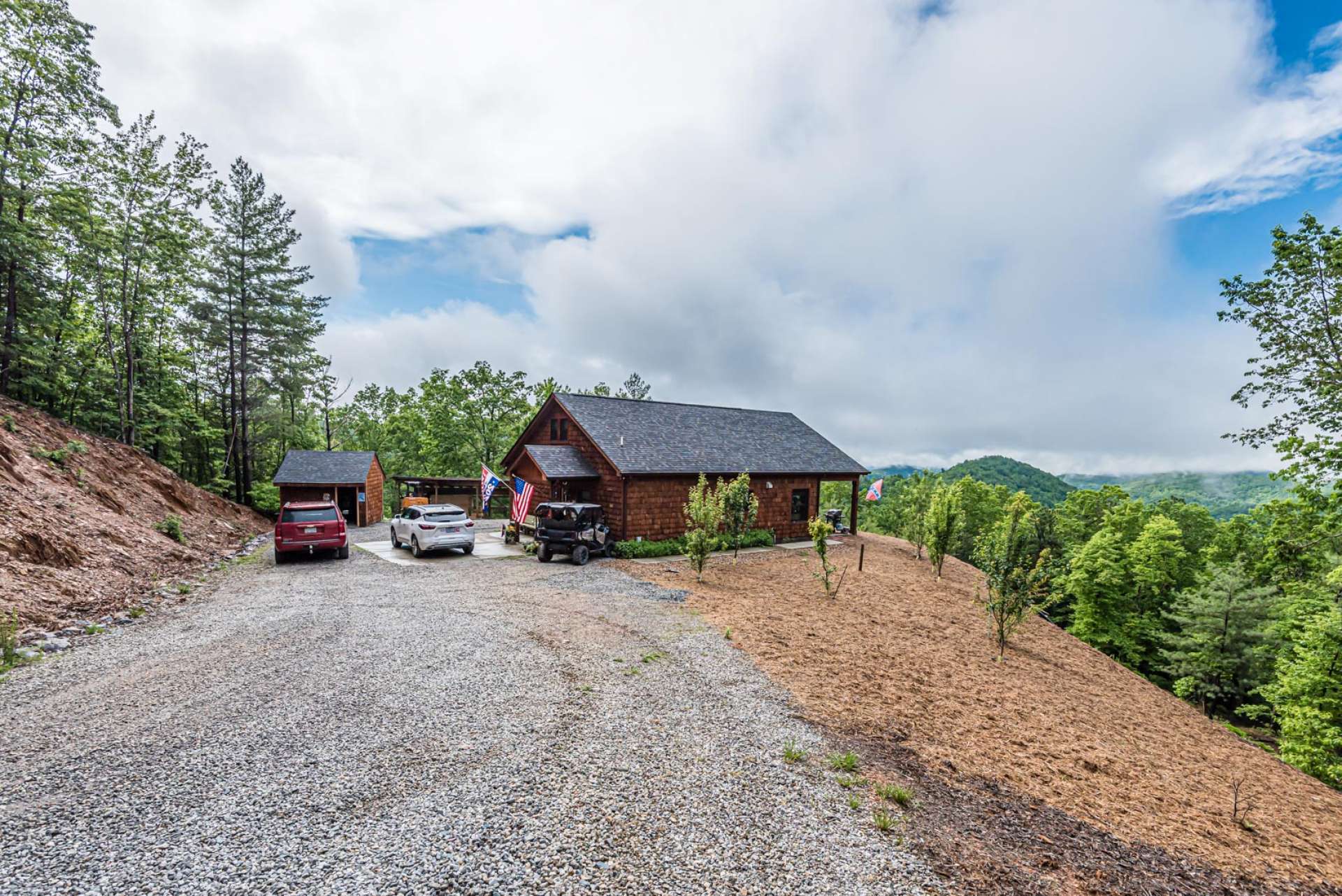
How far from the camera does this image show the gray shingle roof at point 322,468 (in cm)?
2328

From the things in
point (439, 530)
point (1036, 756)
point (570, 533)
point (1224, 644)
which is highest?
point (570, 533)

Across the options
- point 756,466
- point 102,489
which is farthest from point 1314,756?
point 102,489

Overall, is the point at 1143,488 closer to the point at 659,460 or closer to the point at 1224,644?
the point at 1224,644

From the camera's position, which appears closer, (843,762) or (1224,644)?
(843,762)

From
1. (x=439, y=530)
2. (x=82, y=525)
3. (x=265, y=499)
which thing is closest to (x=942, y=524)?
(x=439, y=530)

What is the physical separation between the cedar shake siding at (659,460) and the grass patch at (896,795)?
12891mm

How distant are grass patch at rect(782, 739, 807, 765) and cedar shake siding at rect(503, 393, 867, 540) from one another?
12.1 metres

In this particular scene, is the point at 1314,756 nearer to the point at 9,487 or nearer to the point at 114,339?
the point at 9,487

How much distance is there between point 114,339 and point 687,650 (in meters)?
27.8

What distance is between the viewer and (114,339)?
21.2 m

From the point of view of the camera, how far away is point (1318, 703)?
1320 cm

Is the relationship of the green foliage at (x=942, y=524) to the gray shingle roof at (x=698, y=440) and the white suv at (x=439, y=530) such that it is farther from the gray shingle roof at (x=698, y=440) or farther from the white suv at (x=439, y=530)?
the white suv at (x=439, y=530)

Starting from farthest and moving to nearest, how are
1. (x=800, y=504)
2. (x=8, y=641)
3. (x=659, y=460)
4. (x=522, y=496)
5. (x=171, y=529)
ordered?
(x=800, y=504) < (x=659, y=460) < (x=522, y=496) < (x=171, y=529) < (x=8, y=641)

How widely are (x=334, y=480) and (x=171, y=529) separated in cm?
1034
